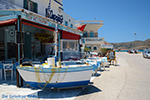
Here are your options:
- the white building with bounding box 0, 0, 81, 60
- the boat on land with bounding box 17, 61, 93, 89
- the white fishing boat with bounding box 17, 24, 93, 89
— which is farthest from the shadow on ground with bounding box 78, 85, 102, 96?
the white building with bounding box 0, 0, 81, 60

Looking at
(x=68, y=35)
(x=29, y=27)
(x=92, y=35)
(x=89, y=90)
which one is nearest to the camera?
(x=89, y=90)

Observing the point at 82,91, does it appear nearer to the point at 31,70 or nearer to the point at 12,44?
the point at 31,70

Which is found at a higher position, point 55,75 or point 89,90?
point 55,75

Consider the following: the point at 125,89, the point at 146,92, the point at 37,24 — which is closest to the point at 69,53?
the point at 37,24

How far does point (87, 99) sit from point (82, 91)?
0.82 m

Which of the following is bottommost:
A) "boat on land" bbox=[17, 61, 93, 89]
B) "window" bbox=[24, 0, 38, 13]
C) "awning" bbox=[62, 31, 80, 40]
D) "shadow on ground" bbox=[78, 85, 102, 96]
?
"shadow on ground" bbox=[78, 85, 102, 96]

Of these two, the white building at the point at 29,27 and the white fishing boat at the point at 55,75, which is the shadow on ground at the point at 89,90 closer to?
the white fishing boat at the point at 55,75

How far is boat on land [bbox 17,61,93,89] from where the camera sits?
15.5 ft

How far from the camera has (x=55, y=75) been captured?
476cm

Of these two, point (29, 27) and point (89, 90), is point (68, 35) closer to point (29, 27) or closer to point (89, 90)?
point (29, 27)

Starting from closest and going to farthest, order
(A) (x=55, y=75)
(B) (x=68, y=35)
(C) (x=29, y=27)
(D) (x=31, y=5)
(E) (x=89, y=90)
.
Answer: (A) (x=55, y=75) → (E) (x=89, y=90) → (D) (x=31, y=5) → (C) (x=29, y=27) → (B) (x=68, y=35)

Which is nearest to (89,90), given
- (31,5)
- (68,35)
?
(68,35)

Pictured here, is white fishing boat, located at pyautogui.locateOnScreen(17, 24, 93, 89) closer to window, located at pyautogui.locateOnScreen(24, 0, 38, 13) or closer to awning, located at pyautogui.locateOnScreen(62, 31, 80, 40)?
awning, located at pyautogui.locateOnScreen(62, 31, 80, 40)

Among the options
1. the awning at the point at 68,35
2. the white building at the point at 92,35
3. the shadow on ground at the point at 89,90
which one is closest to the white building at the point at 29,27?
the awning at the point at 68,35
